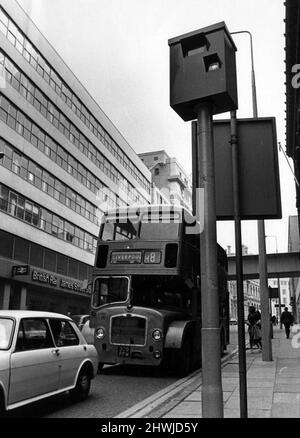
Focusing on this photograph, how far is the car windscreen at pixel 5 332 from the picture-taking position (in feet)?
21.2

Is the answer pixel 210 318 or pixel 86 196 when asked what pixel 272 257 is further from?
pixel 210 318

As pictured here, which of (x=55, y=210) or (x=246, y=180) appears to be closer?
(x=246, y=180)

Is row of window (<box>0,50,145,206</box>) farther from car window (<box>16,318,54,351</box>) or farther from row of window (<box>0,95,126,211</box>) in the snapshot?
car window (<box>16,318,54,351</box>)

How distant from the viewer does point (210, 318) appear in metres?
3.69

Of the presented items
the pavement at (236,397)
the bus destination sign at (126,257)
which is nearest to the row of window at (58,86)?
the bus destination sign at (126,257)

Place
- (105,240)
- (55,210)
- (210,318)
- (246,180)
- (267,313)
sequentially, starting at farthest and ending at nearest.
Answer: (55,210)
(267,313)
(105,240)
(246,180)
(210,318)

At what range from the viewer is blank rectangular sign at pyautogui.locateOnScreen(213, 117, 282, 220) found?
14.3 feet

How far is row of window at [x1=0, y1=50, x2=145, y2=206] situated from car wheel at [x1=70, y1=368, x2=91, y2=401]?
28090 mm

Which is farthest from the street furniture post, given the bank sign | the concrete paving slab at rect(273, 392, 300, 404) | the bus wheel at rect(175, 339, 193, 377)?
the bank sign

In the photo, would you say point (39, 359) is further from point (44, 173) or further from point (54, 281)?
point (44, 173)

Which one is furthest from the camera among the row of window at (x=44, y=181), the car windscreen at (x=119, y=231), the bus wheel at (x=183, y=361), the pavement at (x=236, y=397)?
the row of window at (x=44, y=181)

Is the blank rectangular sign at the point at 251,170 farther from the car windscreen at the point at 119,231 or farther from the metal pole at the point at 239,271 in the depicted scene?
the car windscreen at the point at 119,231
